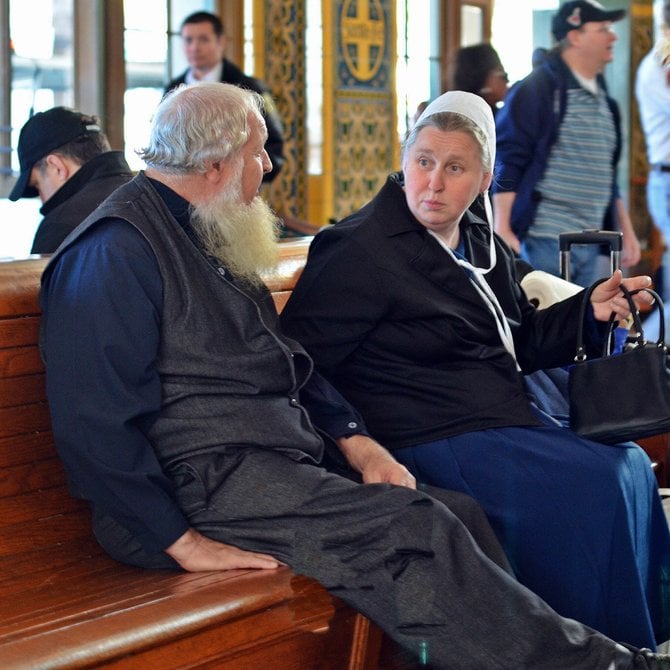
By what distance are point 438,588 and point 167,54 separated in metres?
5.85

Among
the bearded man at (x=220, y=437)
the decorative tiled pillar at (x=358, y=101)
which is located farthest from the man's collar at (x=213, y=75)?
the bearded man at (x=220, y=437)

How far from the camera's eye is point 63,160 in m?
3.98

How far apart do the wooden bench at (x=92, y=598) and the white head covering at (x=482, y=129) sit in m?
0.94

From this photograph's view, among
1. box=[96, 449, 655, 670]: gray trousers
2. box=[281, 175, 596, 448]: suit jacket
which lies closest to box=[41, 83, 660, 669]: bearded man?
box=[96, 449, 655, 670]: gray trousers

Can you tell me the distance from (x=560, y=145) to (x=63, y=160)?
7.45ft

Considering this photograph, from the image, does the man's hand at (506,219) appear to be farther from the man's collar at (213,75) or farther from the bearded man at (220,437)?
the bearded man at (220,437)

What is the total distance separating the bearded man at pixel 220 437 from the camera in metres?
2.53

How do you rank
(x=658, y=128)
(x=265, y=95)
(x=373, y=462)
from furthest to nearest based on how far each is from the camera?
(x=265, y=95), (x=658, y=128), (x=373, y=462)

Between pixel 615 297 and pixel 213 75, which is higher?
pixel 213 75

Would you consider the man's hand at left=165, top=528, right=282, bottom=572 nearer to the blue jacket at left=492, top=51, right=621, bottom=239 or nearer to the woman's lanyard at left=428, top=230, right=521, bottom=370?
the woman's lanyard at left=428, top=230, right=521, bottom=370

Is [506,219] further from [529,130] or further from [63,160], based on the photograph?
[63,160]

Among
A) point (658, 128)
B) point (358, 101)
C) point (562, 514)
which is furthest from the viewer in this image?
point (358, 101)

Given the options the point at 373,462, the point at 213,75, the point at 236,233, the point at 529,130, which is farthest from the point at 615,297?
the point at 213,75

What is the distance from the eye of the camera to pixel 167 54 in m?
7.82
